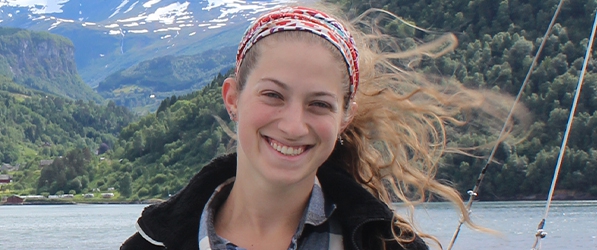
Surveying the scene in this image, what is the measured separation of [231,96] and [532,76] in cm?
8630

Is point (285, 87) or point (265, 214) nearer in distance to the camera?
point (285, 87)

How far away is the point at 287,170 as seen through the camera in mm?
2436

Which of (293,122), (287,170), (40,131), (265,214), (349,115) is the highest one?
(349,115)

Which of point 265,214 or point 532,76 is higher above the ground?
point 532,76

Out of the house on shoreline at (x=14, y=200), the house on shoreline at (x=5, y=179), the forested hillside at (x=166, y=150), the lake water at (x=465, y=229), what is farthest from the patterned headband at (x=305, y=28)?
the house on shoreline at (x=5, y=179)

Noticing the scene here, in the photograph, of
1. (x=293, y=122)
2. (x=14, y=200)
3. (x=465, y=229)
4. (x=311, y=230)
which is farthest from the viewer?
(x=14, y=200)

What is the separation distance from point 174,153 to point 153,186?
553cm

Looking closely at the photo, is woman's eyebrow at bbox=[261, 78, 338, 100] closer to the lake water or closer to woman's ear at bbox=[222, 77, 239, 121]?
woman's ear at bbox=[222, 77, 239, 121]

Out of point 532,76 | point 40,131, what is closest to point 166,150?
point 532,76

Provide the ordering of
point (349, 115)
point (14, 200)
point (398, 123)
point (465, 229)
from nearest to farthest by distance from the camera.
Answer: point (349, 115)
point (398, 123)
point (465, 229)
point (14, 200)

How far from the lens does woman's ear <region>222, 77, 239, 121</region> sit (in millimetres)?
2605

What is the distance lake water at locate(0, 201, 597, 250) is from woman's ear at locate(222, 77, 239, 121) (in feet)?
79.5

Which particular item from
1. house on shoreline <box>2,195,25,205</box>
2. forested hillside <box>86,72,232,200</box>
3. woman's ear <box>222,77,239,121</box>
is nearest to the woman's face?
woman's ear <box>222,77,239,121</box>

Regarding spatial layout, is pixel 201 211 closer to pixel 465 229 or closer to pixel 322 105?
pixel 322 105
